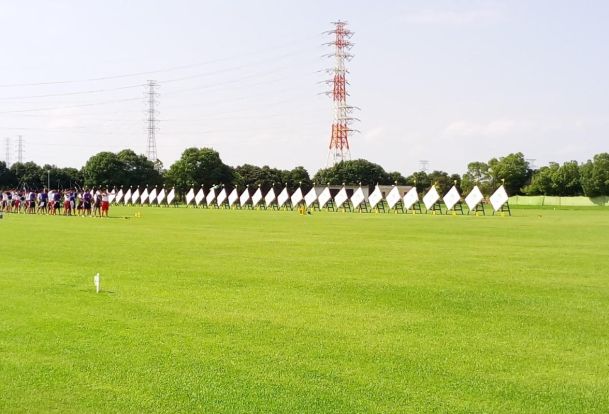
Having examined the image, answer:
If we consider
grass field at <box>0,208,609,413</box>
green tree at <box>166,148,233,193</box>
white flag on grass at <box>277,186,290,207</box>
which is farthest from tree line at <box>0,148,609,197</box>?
grass field at <box>0,208,609,413</box>

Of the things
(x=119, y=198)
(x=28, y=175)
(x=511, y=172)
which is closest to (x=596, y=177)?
(x=511, y=172)

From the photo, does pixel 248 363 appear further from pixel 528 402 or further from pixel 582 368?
pixel 582 368

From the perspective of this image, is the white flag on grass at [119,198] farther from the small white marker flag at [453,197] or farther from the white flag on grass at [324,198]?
the small white marker flag at [453,197]

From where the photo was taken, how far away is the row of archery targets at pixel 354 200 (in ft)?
214

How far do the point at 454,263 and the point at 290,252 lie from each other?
213 inches

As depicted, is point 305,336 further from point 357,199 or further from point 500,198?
point 357,199

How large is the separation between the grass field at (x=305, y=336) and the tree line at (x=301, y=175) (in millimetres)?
104007

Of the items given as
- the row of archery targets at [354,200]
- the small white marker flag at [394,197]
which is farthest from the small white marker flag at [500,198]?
the small white marker flag at [394,197]

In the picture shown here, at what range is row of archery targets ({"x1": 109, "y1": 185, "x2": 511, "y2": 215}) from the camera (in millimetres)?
65375

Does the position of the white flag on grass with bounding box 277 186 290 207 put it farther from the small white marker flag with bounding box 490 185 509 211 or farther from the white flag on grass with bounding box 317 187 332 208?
the small white marker flag with bounding box 490 185 509 211

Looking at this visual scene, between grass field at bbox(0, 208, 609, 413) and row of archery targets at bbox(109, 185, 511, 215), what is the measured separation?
1887 inches

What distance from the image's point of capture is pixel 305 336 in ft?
29.9

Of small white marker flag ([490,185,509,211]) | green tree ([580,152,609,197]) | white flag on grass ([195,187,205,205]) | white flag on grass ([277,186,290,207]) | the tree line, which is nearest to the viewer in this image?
small white marker flag ([490,185,509,211])

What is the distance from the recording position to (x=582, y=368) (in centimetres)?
761
